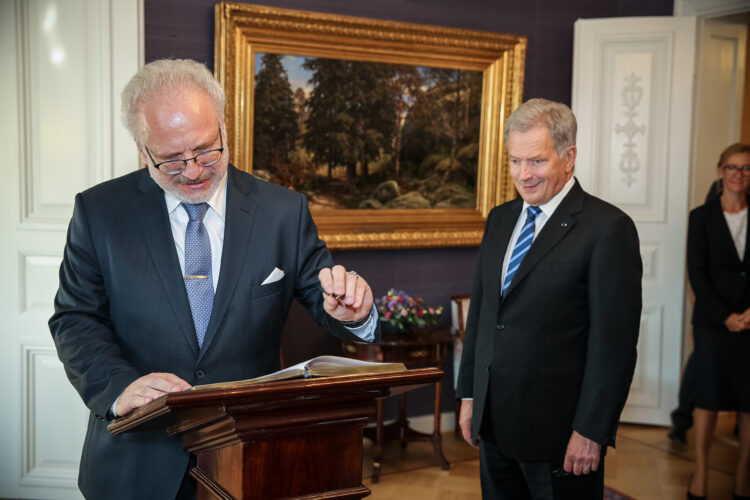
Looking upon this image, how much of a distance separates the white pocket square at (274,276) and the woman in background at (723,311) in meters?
3.32

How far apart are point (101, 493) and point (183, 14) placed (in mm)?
3513

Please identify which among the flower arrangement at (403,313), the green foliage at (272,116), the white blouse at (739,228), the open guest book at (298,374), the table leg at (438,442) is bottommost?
the table leg at (438,442)

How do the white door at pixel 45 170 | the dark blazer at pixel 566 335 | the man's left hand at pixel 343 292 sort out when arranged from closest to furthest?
the man's left hand at pixel 343 292 < the dark blazer at pixel 566 335 < the white door at pixel 45 170

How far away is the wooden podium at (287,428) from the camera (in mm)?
1380

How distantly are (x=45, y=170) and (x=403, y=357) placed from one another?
7.88 ft

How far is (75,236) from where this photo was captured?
6.73 feet

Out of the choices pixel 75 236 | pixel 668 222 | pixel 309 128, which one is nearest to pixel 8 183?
pixel 309 128

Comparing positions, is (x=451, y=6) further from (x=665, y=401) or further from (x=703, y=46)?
(x=665, y=401)

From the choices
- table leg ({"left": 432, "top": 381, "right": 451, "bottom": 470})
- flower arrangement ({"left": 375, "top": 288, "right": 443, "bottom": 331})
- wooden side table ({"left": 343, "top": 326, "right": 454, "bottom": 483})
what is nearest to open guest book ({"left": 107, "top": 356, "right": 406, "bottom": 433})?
wooden side table ({"left": 343, "top": 326, "right": 454, "bottom": 483})

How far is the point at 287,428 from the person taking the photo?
146cm

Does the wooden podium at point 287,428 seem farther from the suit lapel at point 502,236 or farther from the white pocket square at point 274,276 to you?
the suit lapel at point 502,236

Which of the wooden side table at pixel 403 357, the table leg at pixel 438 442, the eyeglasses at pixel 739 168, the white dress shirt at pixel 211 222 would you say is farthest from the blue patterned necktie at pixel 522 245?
the table leg at pixel 438 442

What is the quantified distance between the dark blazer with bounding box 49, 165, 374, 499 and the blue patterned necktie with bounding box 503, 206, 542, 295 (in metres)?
0.89

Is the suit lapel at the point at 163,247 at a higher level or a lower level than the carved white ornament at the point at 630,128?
lower
